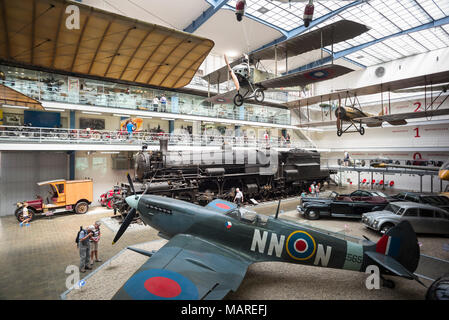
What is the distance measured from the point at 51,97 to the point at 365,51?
27.8m

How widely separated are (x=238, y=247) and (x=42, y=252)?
22.0 ft

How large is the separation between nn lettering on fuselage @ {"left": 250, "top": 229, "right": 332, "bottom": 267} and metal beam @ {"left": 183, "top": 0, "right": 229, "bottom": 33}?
14.9 metres

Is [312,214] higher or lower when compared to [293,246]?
lower

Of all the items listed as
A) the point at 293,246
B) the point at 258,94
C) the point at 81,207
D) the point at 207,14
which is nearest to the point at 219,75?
the point at 258,94

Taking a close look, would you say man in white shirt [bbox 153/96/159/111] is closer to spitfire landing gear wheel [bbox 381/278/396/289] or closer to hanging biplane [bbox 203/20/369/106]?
hanging biplane [bbox 203/20/369/106]

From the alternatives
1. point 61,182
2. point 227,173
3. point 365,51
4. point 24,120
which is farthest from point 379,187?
point 24,120

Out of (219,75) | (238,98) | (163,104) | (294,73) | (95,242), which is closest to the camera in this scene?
(95,242)

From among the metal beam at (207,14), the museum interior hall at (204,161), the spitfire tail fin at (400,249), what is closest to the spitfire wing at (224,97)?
the museum interior hall at (204,161)

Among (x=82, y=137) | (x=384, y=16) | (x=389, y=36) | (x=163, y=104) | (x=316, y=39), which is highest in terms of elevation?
(x=384, y=16)

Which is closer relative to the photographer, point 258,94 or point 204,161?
Answer: point 258,94

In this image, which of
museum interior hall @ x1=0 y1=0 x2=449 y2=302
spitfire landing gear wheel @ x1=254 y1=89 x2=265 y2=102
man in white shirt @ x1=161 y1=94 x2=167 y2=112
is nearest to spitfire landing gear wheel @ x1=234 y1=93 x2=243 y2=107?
museum interior hall @ x1=0 y1=0 x2=449 y2=302

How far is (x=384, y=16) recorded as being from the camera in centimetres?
1781

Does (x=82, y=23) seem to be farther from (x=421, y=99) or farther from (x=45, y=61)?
(x=421, y=99)

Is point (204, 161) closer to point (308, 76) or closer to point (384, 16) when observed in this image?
point (308, 76)
